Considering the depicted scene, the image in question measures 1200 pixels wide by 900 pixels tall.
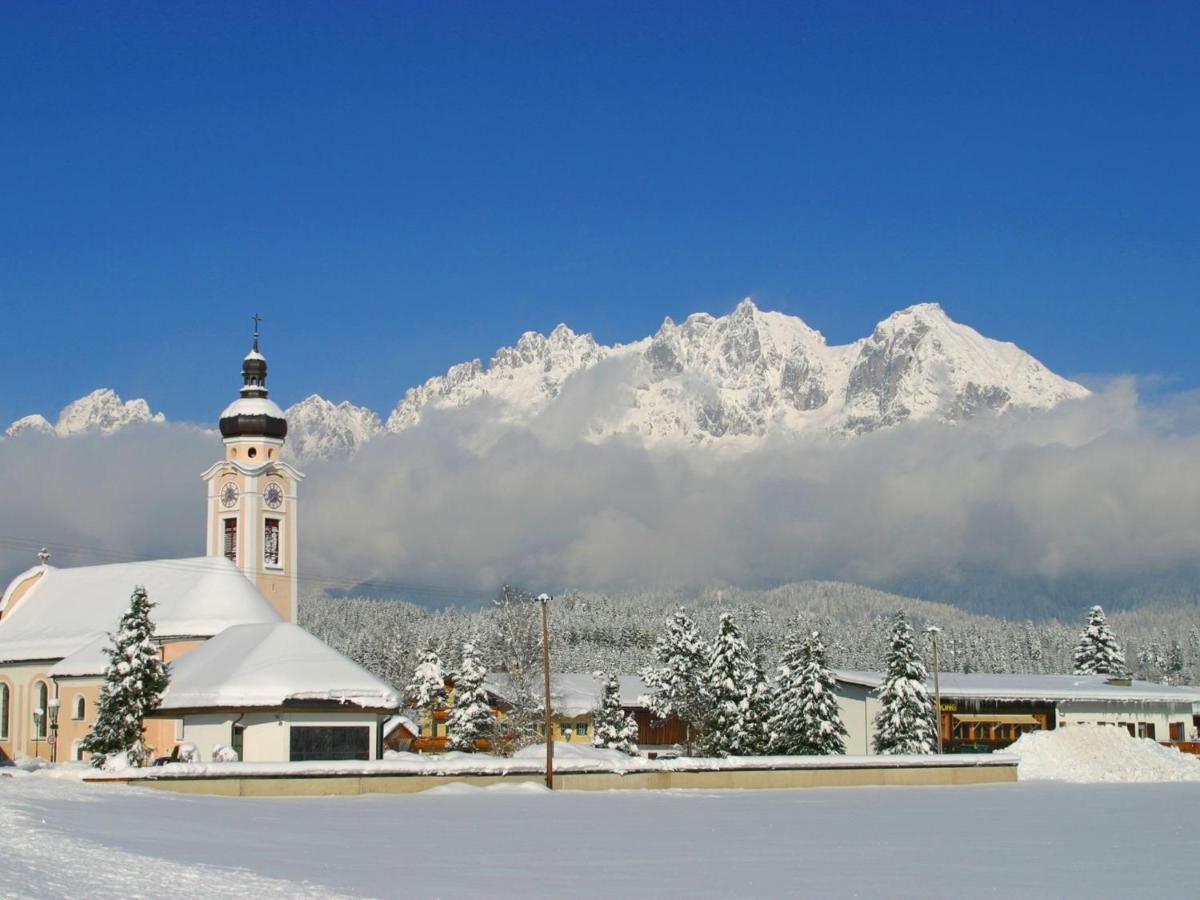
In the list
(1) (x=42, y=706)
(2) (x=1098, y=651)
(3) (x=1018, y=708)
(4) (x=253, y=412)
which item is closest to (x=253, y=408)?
(4) (x=253, y=412)

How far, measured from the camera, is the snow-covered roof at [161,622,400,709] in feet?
183

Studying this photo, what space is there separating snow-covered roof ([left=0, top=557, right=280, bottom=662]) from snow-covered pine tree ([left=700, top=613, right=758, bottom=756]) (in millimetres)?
20877

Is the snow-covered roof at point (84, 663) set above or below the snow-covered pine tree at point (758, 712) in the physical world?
above

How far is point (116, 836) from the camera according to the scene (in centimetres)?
2261

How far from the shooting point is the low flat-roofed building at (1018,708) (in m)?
78.2

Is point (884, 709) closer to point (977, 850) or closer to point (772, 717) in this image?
point (772, 717)

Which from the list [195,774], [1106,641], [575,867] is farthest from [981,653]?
[575,867]

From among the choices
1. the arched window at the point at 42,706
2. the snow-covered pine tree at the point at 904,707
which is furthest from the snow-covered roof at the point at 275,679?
the snow-covered pine tree at the point at 904,707

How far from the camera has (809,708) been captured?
64938mm

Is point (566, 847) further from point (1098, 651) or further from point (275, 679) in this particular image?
point (1098, 651)

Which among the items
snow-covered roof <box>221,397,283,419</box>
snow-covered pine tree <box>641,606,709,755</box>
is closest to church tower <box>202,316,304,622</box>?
snow-covered roof <box>221,397,283,419</box>

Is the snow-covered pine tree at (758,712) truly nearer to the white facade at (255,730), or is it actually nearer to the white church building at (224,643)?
the white church building at (224,643)

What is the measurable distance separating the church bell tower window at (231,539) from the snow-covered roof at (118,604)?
6.18 metres

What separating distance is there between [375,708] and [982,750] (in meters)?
35.6
